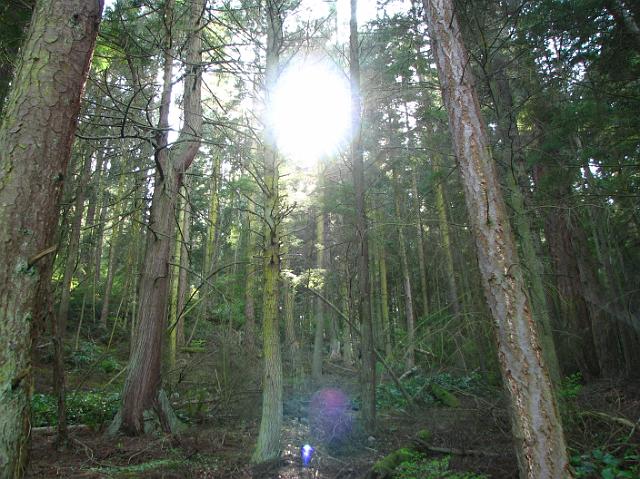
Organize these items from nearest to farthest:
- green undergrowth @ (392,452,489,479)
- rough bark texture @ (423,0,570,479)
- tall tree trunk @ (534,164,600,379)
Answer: rough bark texture @ (423,0,570,479)
green undergrowth @ (392,452,489,479)
tall tree trunk @ (534,164,600,379)

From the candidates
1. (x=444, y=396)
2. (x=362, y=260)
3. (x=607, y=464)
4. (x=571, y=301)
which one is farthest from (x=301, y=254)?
(x=571, y=301)

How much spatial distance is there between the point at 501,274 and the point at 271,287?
3.55 metres

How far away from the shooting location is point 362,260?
8.57 metres

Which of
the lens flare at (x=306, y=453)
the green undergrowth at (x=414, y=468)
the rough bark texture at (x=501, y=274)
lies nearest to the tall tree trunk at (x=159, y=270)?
the lens flare at (x=306, y=453)

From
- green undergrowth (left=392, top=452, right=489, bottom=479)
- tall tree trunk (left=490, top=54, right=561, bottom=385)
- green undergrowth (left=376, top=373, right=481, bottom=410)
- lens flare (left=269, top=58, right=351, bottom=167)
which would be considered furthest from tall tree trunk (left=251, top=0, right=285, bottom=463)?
green undergrowth (left=376, top=373, right=481, bottom=410)

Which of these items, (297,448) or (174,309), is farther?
(174,309)

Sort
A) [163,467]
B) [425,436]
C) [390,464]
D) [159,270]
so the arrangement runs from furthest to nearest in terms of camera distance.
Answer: [159,270], [425,436], [390,464], [163,467]

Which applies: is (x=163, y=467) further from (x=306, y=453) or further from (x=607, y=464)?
(x=607, y=464)

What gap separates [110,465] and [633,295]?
36.7ft

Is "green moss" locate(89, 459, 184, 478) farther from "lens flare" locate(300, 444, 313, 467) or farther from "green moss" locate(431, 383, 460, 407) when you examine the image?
"green moss" locate(431, 383, 460, 407)

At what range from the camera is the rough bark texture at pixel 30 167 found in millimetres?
2262

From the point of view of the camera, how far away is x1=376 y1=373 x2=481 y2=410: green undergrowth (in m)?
10.8

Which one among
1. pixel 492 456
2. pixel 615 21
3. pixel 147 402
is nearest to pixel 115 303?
pixel 147 402

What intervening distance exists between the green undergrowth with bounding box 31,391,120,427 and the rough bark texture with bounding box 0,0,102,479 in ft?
17.7
